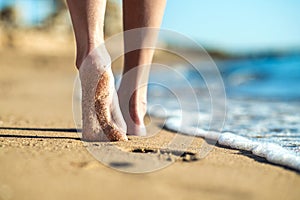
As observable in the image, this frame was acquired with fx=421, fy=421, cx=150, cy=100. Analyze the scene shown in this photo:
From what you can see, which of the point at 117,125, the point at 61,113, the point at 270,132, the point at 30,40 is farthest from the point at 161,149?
the point at 30,40

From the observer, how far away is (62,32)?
2261 cm

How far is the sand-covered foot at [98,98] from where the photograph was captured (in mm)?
1646

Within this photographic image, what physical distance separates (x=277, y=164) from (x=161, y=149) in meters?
0.42

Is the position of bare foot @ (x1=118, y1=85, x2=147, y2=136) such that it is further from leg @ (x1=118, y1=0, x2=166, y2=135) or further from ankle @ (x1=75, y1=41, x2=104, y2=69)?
ankle @ (x1=75, y1=41, x2=104, y2=69)

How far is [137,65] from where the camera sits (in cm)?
201

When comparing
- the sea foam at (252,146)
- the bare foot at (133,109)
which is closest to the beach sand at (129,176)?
the sea foam at (252,146)

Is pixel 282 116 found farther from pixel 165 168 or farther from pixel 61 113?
pixel 165 168

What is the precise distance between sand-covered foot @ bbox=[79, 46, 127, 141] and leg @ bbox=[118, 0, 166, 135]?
0.97 feet

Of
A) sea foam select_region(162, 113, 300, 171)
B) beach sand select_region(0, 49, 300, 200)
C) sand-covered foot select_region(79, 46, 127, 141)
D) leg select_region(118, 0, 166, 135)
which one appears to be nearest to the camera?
beach sand select_region(0, 49, 300, 200)

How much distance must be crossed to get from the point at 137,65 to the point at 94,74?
0.41 m

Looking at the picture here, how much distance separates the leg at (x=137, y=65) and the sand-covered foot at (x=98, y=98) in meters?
0.30

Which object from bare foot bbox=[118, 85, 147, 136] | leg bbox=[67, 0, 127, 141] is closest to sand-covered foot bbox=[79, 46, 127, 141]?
leg bbox=[67, 0, 127, 141]

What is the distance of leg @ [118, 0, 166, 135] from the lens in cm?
196

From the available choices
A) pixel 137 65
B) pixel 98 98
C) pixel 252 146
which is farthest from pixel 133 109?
pixel 252 146
